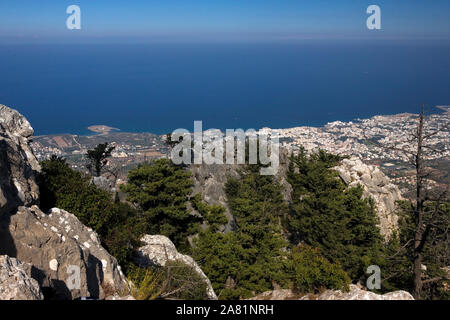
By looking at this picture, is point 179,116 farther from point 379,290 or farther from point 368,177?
point 379,290

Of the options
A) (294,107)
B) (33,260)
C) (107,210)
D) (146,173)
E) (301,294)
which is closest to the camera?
(33,260)

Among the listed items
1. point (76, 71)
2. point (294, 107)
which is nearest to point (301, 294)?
point (294, 107)

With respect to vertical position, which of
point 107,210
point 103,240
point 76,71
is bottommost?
point 103,240

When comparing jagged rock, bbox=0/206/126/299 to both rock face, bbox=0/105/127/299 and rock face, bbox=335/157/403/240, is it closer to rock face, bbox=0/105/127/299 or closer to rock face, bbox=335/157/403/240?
rock face, bbox=0/105/127/299

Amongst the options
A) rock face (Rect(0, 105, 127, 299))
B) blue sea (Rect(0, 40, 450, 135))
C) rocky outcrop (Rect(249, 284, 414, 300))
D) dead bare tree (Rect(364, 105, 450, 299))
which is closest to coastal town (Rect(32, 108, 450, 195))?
blue sea (Rect(0, 40, 450, 135))

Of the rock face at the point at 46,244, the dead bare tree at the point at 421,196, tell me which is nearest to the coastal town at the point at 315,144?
the dead bare tree at the point at 421,196

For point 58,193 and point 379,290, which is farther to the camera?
point 379,290
